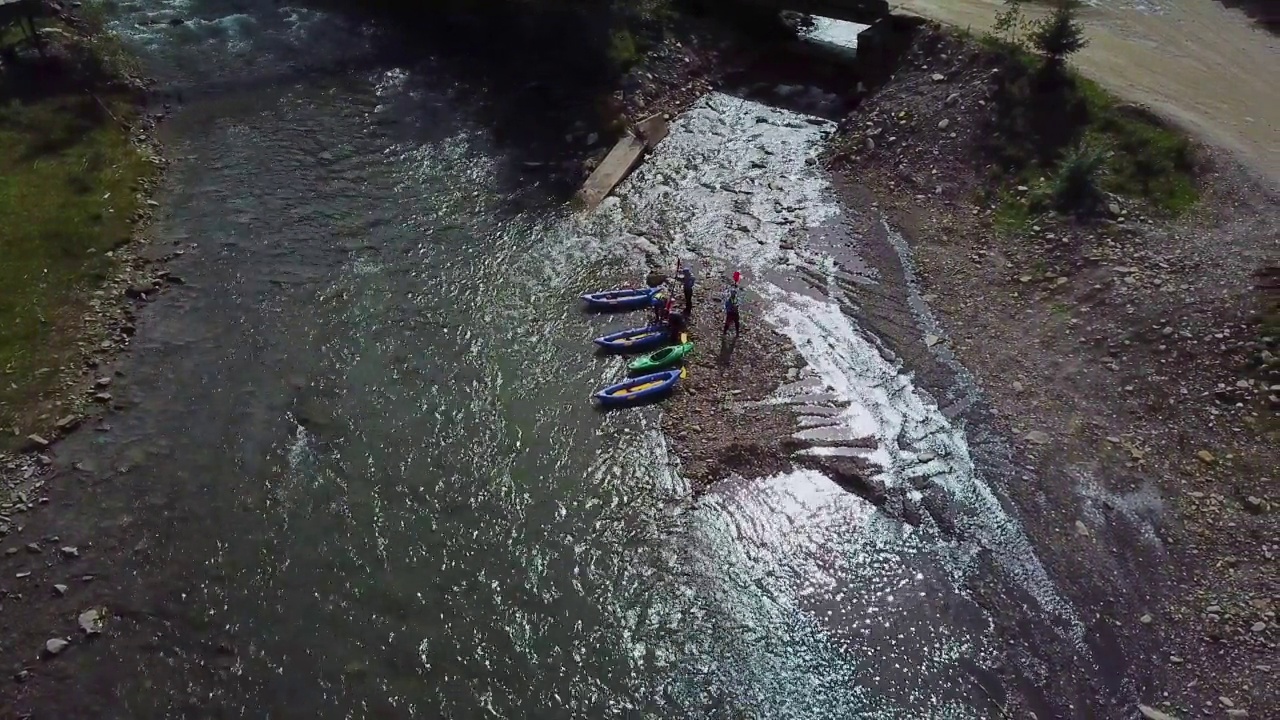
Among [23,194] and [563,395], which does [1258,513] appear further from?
[23,194]

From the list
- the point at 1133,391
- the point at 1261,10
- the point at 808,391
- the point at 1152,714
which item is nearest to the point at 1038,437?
the point at 1133,391

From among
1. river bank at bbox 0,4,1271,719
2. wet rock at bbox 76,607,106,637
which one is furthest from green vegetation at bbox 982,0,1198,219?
wet rock at bbox 76,607,106,637

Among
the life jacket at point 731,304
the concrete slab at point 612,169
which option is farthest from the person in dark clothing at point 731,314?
the concrete slab at point 612,169

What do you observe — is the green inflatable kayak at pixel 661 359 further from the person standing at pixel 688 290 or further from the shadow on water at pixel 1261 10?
the shadow on water at pixel 1261 10

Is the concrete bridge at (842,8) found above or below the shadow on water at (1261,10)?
below

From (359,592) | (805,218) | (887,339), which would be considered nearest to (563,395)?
(359,592)

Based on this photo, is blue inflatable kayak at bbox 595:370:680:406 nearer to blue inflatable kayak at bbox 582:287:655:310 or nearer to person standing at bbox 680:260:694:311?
person standing at bbox 680:260:694:311

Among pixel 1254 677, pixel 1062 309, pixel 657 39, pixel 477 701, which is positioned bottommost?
pixel 477 701
